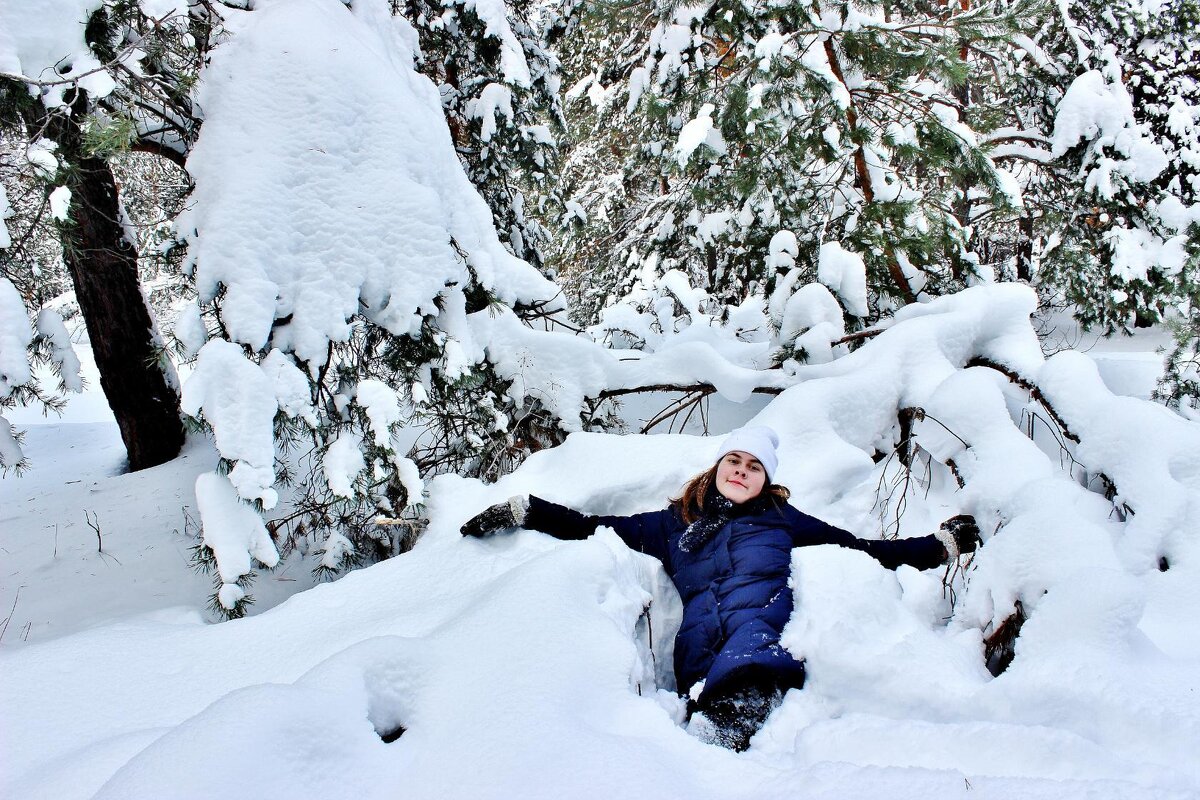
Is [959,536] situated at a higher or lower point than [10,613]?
higher

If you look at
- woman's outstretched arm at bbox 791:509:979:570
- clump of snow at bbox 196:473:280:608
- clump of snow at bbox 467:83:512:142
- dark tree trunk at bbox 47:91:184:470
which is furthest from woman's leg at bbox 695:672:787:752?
clump of snow at bbox 467:83:512:142

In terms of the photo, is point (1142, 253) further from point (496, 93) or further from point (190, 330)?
point (190, 330)

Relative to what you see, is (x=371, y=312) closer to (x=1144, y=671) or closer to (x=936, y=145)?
(x=1144, y=671)

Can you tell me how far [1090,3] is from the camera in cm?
736

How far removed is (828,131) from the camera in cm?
475

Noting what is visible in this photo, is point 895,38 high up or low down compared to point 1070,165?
up

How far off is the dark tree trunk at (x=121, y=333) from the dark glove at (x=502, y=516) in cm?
380

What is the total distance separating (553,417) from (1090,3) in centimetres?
885

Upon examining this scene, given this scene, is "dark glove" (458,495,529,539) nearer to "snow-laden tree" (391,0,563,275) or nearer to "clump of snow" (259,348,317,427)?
"clump of snow" (259,348,317,427)

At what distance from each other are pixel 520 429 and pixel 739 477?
1.76 meters

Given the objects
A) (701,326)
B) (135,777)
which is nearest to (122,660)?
(135,777)

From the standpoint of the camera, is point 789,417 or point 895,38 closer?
point 789,417

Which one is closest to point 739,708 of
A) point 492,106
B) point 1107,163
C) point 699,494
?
point 699,494

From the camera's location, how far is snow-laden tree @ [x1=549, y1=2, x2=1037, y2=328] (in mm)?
4633
